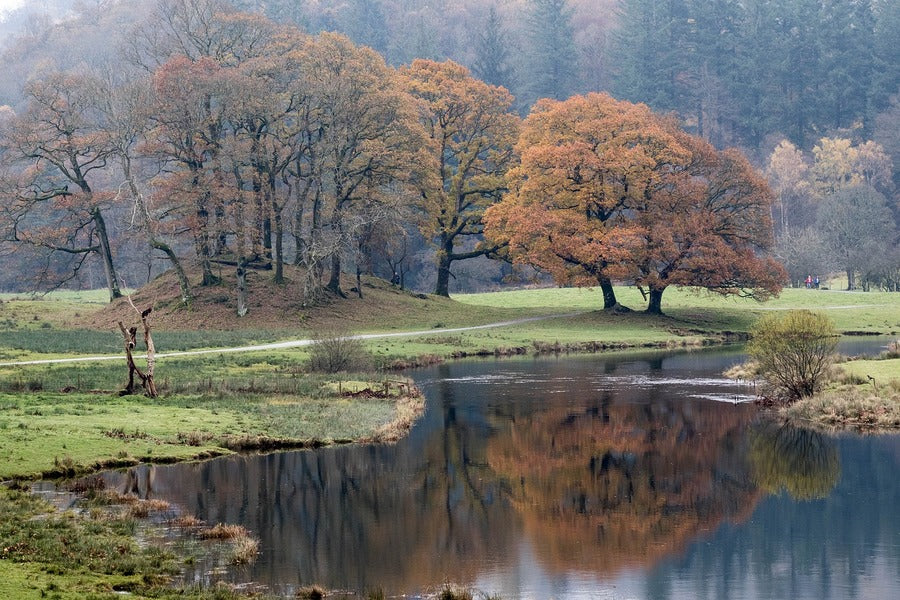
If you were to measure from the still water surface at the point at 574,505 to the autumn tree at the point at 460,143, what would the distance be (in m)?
39.2

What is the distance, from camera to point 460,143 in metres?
74.6

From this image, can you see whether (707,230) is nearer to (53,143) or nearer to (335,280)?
(335,280)

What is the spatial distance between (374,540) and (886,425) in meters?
17.5

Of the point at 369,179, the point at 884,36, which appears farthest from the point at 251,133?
the point at 884,36

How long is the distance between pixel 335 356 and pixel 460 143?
34.9 m

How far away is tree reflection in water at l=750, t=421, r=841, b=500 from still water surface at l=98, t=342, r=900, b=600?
78 millimetres

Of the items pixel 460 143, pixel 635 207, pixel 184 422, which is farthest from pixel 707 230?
pixel 184 422

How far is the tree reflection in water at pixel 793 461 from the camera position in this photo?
79.5ft

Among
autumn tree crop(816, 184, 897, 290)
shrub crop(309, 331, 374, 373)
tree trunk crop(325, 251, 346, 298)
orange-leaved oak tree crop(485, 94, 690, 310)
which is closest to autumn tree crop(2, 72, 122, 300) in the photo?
tree trunk crop(325, 251, 346, 298)

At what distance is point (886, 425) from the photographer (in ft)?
99.3

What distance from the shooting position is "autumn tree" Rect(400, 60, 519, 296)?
237ft

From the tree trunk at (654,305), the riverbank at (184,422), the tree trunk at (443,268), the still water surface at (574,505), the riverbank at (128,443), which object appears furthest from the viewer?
the tree trunk at (443,268)

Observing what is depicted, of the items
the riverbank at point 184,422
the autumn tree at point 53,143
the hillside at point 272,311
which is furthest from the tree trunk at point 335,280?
the riverbank at point 184,422

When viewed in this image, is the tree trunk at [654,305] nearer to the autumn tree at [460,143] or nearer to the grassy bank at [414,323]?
the grassy bank at [414,323]
